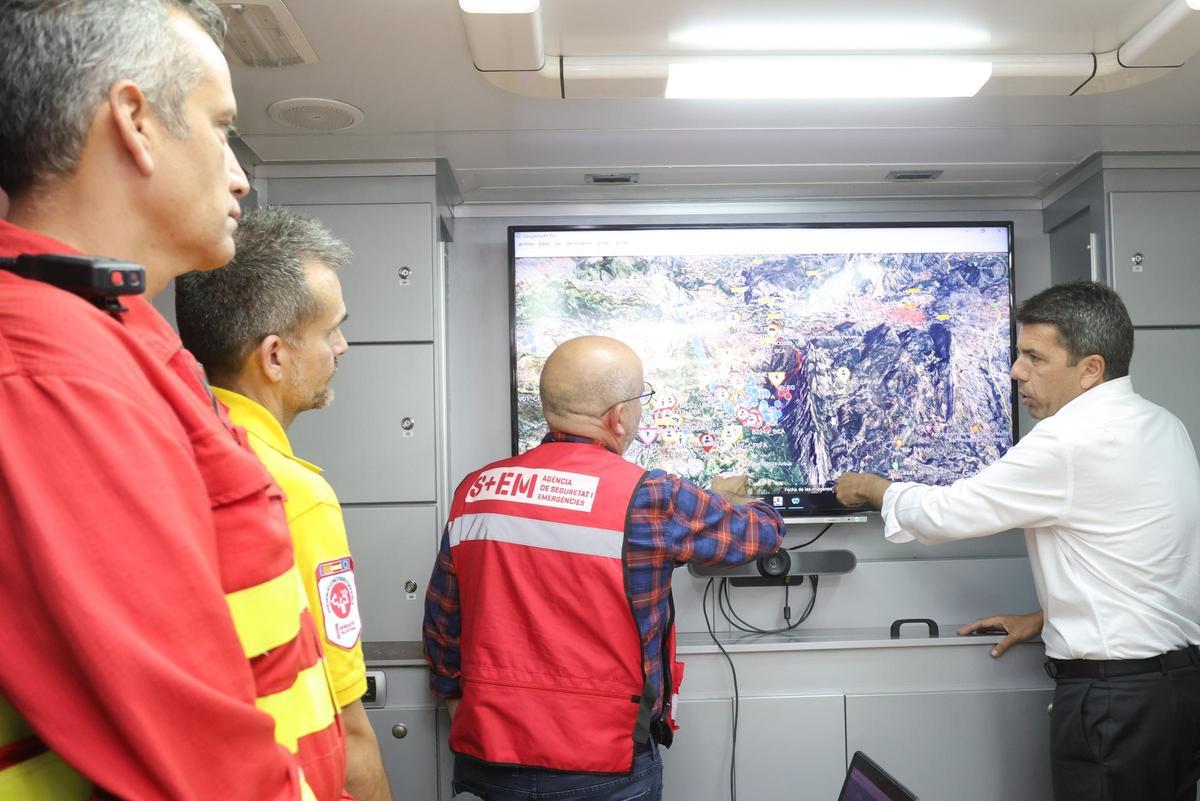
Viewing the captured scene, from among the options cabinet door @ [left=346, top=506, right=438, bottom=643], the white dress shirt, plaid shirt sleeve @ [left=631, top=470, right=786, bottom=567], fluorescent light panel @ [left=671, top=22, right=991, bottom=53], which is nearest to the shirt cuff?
the white dress shirt

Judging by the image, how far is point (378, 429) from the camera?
275 cm

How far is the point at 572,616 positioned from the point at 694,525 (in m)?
0.34

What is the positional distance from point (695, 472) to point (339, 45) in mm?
1721

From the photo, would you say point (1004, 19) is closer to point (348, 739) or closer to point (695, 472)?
point (695, 472)

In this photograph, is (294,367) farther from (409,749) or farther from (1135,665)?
(1135,665)

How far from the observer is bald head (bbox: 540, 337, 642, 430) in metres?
2.07

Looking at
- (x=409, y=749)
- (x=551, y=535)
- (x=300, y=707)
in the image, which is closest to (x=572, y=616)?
(x=551, y=535)

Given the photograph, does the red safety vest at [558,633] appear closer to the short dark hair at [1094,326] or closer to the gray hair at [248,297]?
the gray hair at [248,297]

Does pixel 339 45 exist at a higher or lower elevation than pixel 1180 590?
higher

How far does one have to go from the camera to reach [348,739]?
1.30 metres

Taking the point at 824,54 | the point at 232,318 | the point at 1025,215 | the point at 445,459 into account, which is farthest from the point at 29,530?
the point at 1025,215

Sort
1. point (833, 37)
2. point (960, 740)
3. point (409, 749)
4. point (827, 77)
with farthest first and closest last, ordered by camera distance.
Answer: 1. point (960, 740)
2. point (409, 749)
3. point (827, 77)
4. point (833, 37)

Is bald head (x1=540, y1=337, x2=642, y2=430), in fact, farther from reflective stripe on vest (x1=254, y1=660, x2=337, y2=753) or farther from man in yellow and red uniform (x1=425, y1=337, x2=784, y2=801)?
reflective stripe on vest (x1=254, y1=660, x2=337, y2=753)

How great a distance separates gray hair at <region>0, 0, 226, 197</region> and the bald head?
1.39 metres
